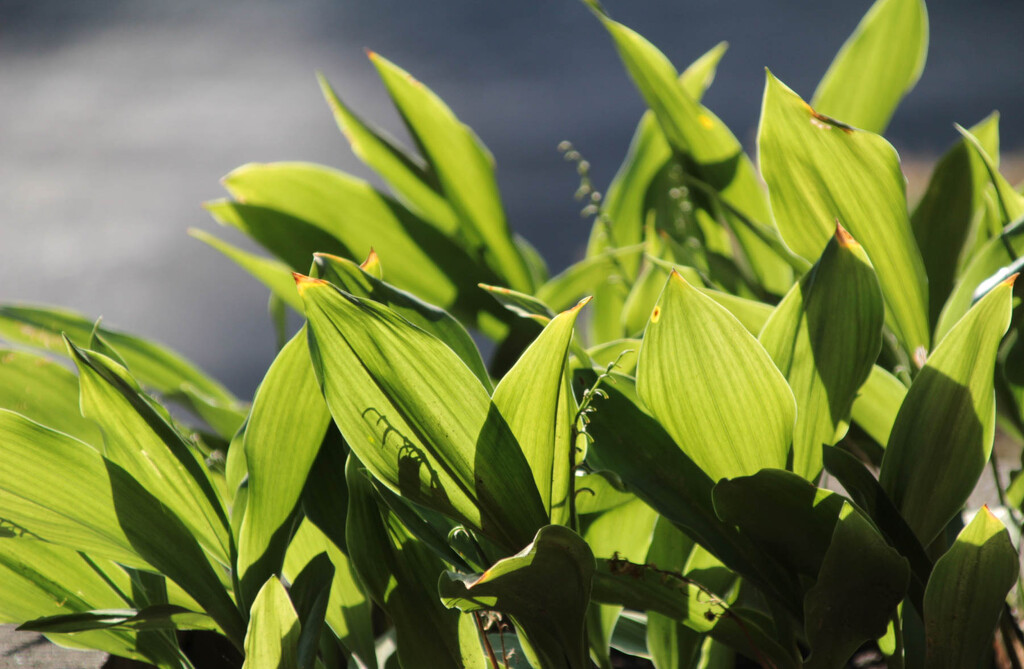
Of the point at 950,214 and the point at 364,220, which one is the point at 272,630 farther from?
the point at 950,214

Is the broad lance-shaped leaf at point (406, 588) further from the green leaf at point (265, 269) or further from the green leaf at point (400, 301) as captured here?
the green leaf at point (265, 269)

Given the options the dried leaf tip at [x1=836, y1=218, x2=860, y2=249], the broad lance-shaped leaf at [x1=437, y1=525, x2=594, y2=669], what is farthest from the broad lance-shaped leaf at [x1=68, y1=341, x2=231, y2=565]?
the dried leaf tip at [x1=836, y1=218, x2=860, y2=249]

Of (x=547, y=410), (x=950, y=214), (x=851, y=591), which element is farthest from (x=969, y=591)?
(x=950, y=214)

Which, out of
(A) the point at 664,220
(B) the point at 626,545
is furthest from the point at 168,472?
(A) the point at 664,220

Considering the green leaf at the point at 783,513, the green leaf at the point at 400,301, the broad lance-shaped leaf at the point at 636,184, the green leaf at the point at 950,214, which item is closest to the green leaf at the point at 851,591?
the green leaf at the point at 783,513

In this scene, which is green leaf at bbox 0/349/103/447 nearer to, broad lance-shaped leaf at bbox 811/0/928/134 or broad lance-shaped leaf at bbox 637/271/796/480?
broad lance-shaped leaf at bbox 637/271/796/480
